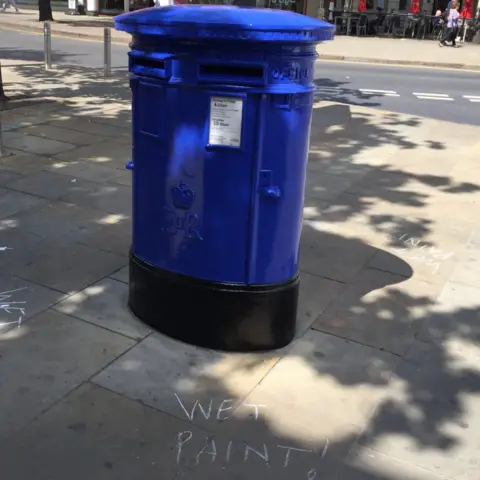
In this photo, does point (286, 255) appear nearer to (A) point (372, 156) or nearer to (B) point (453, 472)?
(B) point (453, 472)

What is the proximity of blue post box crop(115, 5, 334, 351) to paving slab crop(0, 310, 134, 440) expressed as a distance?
38 centimetres

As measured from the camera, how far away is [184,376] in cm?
334

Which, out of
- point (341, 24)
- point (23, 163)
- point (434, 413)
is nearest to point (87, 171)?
point (23, 163)

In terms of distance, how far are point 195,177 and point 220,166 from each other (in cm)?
15

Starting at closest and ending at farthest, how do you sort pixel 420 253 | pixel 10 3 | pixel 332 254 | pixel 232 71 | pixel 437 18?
1. pixel 232 71
2. pixel 332 254
3. pixel 420 253
4. pixel 437 18
5. pixel 10 3

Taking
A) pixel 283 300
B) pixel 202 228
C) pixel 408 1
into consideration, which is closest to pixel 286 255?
pixel 283 300

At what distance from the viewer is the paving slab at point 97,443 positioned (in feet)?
8.72

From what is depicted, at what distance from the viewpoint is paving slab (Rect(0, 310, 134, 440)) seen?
3.03 meters

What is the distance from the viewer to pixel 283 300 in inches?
142

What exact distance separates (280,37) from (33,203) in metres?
3.51

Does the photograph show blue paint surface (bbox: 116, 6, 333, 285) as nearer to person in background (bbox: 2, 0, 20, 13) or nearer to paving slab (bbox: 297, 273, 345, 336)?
paving slab (bbox: 297, 273, 345, 336)

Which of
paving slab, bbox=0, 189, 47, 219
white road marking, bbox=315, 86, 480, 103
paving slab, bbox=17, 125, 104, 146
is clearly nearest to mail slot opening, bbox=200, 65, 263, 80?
paving slab, bbox=0, 189, 47, 219

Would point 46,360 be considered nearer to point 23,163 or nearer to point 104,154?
point 23,163

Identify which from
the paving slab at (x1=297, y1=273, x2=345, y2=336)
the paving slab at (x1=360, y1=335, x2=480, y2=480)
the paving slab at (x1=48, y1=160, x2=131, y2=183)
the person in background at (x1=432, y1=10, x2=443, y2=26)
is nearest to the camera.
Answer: the paving slab at (x1=360, y1=335, x2=480, y2=480)
